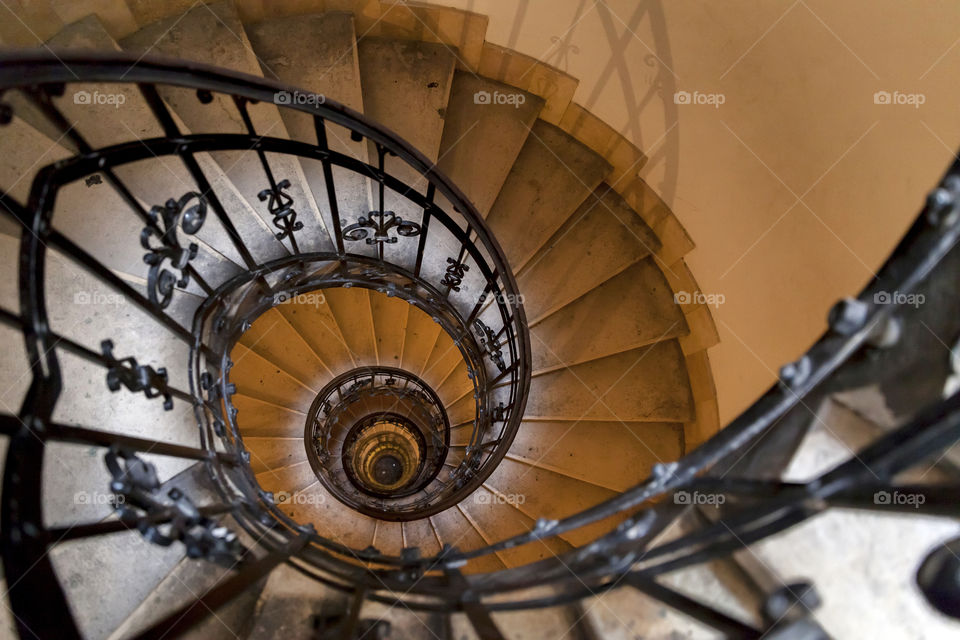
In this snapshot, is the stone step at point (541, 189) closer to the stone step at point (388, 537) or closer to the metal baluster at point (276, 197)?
the metal baluster at point (276, 197)

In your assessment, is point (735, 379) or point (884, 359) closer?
point (884, 359)

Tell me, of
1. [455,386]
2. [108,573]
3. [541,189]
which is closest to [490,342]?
[541,189]

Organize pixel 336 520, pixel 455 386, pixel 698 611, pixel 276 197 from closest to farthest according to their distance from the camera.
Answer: pixel 698 611
pixel 276 197
pixel 336 520
pixel 455 386

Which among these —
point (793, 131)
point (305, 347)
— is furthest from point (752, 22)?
point (305, 347)

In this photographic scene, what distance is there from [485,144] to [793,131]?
2.41 metres

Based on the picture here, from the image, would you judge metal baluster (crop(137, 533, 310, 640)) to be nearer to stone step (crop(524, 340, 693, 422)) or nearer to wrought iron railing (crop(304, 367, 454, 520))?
stone step (crop(524, 340, 693, 422))

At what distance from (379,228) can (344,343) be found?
3.12 m

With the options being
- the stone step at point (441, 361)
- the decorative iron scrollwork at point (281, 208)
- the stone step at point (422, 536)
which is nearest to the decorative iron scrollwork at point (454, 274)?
the decorative iron scrollwork at point (281, 208)

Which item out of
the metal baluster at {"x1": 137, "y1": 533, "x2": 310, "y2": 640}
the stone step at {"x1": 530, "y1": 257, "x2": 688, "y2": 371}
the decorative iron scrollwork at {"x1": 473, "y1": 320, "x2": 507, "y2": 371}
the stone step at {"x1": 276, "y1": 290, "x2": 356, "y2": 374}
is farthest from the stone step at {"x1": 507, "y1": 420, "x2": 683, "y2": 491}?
the metal baluster at {"x1": 137, "y1": 533, "x2": 310, "y2": 640}

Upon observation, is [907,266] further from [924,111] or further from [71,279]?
[71,279]

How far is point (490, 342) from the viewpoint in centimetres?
492

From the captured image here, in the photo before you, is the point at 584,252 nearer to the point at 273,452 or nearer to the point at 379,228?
the point at 379,228

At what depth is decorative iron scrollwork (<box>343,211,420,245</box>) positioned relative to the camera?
155 inches

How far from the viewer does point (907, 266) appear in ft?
4.96
